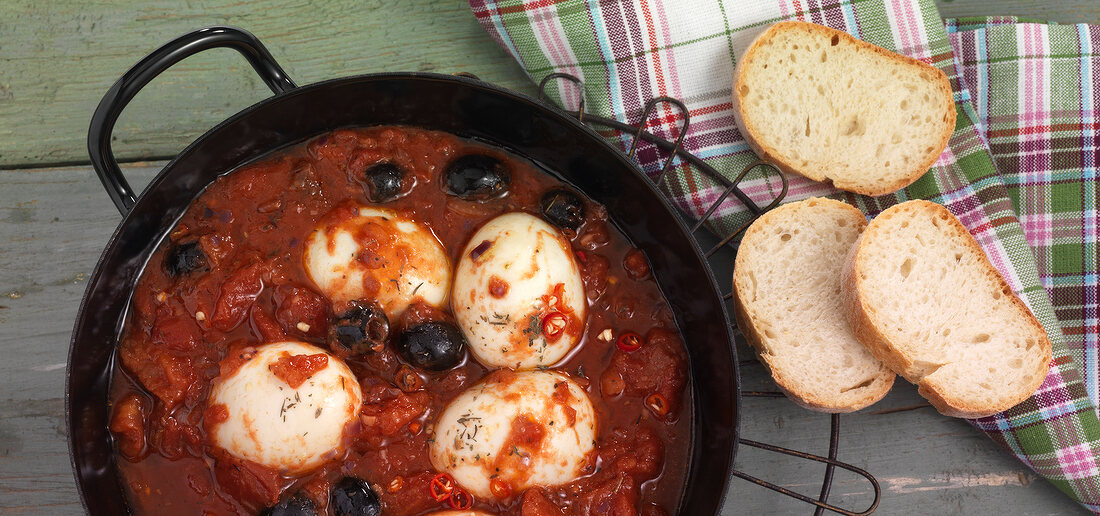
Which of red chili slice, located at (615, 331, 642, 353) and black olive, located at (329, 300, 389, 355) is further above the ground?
black olive, located at (329, 300, 389, 355)

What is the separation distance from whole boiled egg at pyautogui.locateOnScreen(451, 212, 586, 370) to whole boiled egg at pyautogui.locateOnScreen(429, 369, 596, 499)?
0.09 meters

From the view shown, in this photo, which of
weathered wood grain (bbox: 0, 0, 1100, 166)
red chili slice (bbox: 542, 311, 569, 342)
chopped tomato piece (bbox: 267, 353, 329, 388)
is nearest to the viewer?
chopped tomato piece (bbox: 267, 353, 329, 388)

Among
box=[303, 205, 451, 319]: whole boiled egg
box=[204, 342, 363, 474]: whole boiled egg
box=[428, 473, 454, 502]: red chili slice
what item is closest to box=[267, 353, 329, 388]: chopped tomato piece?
box=[204, 342, 363, 474]: whole boiled egg

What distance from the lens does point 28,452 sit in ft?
7.97

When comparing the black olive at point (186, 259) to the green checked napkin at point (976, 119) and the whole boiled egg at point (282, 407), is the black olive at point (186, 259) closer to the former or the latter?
the whole boiled egg at point (282, 407)

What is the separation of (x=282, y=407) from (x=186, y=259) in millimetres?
551

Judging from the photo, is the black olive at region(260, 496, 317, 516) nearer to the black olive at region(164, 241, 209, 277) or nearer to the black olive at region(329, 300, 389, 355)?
the black olive at region(329, 300, 389, 355)

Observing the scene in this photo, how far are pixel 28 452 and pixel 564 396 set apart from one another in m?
1.81

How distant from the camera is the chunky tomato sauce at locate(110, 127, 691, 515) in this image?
2119 mm

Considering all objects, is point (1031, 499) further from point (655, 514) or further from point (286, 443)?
point (286, 443)

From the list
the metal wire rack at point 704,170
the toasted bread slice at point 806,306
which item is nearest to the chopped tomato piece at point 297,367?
the metal wire rack at point 704,170

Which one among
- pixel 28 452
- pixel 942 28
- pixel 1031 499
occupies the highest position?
pixel 942 28

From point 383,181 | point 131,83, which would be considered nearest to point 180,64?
point 131,83

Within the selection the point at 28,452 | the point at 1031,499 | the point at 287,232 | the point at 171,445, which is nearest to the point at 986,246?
the point at 1031,499
